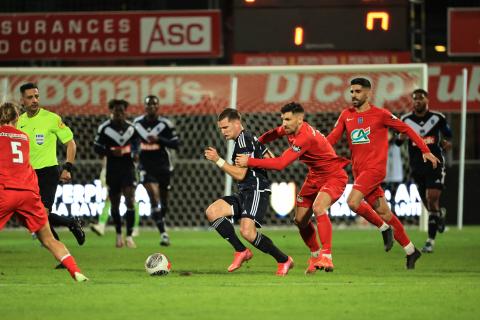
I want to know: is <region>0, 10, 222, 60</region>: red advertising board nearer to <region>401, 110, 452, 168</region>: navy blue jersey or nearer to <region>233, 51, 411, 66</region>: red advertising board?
<region>233, 51, 411, 66</region>: red advertising board

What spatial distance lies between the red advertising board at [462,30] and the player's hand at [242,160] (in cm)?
1027

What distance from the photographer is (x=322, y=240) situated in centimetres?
1097

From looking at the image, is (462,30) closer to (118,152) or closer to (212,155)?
(118,152)

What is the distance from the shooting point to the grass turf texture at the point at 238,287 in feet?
26.0

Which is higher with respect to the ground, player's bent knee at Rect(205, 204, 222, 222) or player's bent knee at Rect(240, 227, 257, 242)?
player's bent knee at Rect(205, 204, 222, 222)

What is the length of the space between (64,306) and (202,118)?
1289 cm

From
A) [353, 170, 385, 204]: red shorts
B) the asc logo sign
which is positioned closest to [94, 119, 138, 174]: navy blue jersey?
[353, 170, 385, 204]: red shorts

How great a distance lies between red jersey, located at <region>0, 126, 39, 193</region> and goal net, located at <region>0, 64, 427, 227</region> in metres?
10.0

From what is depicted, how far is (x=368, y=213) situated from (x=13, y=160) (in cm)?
382

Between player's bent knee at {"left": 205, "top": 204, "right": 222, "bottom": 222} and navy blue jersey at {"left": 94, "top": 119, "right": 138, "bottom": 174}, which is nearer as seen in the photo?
player's bent knee at {"left": 205, "top": 204, "right": 222, "bottom": 222}

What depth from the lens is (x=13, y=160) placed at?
9.59 m

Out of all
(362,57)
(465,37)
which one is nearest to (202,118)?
(362,57)

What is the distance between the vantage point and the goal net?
2005 cm

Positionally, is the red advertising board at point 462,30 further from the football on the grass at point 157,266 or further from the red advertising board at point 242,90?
the football on the grass at point 157,266
